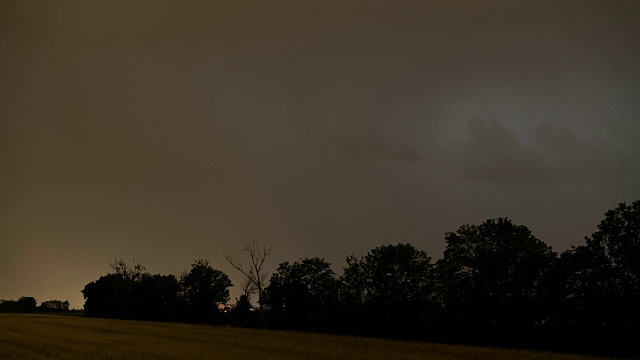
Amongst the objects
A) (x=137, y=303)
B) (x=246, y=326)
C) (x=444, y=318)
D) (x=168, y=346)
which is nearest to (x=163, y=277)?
(x=137, y=303)

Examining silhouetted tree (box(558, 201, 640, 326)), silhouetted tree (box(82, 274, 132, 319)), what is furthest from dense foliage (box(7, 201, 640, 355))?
silhouetted tree (box(82, 274, 132, 319))

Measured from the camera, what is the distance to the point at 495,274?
64875 mm

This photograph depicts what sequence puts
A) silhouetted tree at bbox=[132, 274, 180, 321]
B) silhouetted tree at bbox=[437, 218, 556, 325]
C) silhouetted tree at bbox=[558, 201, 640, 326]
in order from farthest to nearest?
silhouetted tree at bbox=[132, 274, 180, 321], silhouetted tree at bbox=[437, 218, 556, 325], silhouetted tree at bbox=[558, 201, 640, 326]

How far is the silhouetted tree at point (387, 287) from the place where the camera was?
219 feet

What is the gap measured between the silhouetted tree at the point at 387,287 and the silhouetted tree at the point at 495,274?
230 inches

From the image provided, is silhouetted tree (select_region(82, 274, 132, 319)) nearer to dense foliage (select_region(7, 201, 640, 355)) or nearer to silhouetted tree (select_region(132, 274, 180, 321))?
silhouetted tree (select_region(132, 274, 180, 321))

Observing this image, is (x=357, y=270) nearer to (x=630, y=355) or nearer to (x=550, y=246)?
(x=550, y=246)

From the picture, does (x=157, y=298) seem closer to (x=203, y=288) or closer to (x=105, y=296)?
(x=203, y=288)

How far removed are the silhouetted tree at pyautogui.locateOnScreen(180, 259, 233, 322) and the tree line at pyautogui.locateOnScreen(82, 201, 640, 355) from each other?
2306 millimetres

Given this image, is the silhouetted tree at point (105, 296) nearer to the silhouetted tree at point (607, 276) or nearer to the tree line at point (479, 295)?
the tree line at point (479, 295)

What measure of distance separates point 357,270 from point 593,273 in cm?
4181

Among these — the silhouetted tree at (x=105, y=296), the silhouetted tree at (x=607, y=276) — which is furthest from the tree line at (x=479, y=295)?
the silhouetted tree at (x=105, y=296)

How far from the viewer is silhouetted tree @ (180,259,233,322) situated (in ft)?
366

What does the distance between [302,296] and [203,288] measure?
40399 mm
